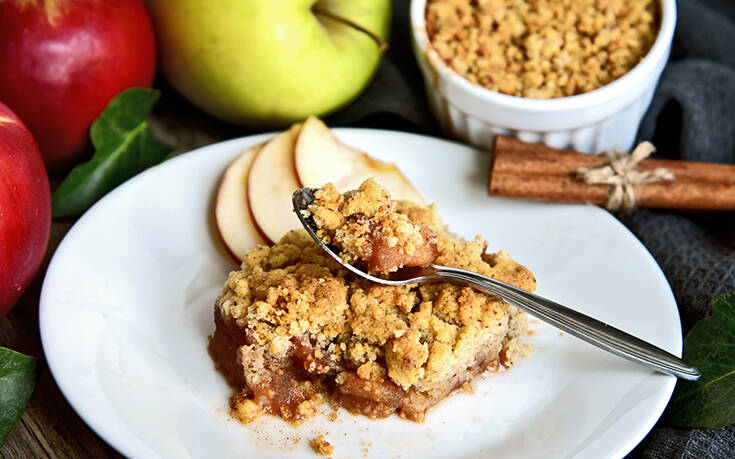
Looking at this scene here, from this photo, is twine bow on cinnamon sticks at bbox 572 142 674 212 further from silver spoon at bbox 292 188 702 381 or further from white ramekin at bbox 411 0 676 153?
silver spoon at bbox 292 188 702 381

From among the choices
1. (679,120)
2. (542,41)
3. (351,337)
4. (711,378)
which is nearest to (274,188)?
(351,337)

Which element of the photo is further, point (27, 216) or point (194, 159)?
point (194, 159)

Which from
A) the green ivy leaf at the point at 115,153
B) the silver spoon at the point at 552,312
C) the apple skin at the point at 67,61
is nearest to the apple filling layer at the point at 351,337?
the silver spoon at the point at 552,312

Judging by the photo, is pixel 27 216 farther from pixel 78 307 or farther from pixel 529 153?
pixel 529 153

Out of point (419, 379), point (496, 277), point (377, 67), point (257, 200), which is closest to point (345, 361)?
point (419, 379)

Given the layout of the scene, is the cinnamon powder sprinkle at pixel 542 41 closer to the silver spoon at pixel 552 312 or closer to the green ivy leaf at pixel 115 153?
the silver spoon at pixel 552 312
